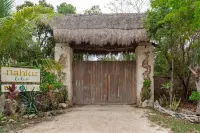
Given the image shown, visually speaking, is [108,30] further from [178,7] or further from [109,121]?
[109,121]

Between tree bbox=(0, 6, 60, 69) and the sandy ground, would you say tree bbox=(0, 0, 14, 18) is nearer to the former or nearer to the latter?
tree bbox=(0, 6, 60, 69)

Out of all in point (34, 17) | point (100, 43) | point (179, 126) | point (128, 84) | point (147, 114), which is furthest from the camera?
point (128, 84)

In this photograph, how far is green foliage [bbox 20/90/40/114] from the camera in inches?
364

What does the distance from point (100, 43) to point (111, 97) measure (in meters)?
3.04

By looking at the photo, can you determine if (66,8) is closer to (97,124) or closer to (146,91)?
(146,91)

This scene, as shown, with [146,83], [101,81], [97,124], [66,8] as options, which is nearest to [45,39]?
[101,81]

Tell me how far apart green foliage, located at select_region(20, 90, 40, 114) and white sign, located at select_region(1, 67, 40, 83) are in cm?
45

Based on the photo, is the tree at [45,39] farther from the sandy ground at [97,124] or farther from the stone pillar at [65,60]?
the sandy ground at [97,124]

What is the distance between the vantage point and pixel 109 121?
27.8ft

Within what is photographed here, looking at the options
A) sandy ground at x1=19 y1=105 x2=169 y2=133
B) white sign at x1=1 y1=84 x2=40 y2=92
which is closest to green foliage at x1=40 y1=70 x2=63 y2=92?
white sign at x1=1 y1=84 x2=40 y2=92

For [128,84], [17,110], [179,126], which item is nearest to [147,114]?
[179,126]

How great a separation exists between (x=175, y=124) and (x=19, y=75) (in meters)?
5.09

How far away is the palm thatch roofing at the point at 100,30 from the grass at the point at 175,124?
3634 millimetres

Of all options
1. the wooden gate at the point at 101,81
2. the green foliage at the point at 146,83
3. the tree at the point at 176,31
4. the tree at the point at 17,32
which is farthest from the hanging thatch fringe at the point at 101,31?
the tree at the point at 17,32
